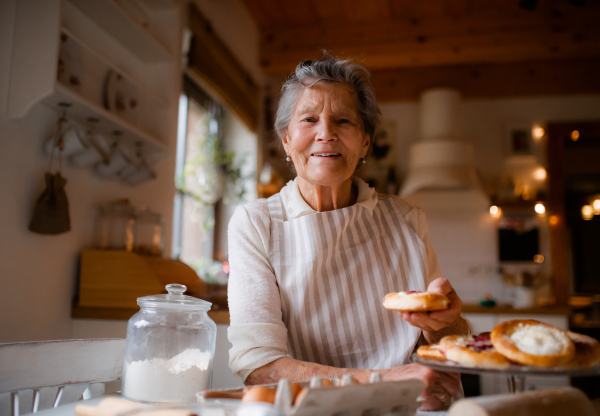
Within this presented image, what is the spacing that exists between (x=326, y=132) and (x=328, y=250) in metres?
0.28

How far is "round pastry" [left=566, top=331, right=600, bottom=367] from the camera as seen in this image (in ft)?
2.35

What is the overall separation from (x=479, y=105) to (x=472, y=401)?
15.7 feet

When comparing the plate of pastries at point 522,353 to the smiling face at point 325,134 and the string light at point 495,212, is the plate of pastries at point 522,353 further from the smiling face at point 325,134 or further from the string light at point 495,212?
the string light at point 495,212

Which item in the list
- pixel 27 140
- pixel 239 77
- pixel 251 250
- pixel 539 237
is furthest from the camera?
pixel 539 237

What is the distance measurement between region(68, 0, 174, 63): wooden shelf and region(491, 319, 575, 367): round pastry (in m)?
1.83

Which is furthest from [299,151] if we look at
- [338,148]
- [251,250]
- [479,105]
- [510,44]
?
[479,105]

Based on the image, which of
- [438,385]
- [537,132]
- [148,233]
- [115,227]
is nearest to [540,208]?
[537,132]

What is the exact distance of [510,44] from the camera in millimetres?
4078

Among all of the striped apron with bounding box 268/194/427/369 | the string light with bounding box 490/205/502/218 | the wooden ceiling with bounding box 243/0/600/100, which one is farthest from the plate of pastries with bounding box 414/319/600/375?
the string light with bounding box 490/205/502/218

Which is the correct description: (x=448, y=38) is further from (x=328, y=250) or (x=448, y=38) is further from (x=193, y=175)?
(x=328, y=250)

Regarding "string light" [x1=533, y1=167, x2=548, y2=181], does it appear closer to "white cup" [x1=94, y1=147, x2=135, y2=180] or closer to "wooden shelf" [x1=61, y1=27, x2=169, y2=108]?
"wooden shelf" [x1=61, y1=27, x2=169, y2=108]

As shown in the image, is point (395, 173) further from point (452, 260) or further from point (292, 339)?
point (292, 339)

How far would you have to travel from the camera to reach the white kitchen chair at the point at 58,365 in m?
0.89

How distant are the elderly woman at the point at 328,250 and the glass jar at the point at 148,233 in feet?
3.89
